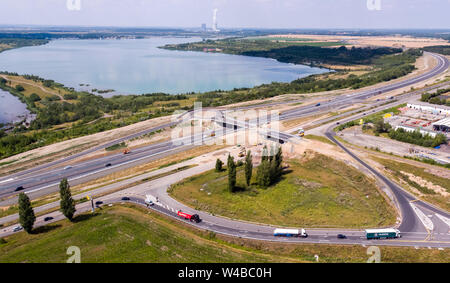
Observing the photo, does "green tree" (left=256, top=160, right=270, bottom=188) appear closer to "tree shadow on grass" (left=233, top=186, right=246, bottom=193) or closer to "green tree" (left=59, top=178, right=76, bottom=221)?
"tree shadow on grass" (left=233, top=186, right=246, bottom=193)

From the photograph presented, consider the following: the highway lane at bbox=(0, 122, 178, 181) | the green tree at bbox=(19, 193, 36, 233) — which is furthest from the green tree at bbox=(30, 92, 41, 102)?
the green tree at bbox=(19, 193, 36, 233)

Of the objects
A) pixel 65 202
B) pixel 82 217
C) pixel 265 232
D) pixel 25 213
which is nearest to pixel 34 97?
pixel 82 217

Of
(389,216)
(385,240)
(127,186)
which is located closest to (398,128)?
(389,216)

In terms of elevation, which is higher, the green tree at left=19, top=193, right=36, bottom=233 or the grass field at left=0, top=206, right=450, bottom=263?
the green tree at left=19, top=193, right=36, bottom=233

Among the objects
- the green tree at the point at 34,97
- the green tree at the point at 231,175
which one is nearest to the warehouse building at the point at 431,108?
the green tree at the point at 231,175

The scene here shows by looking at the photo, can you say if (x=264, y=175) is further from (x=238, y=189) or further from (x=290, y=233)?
(x=290, y=233)
